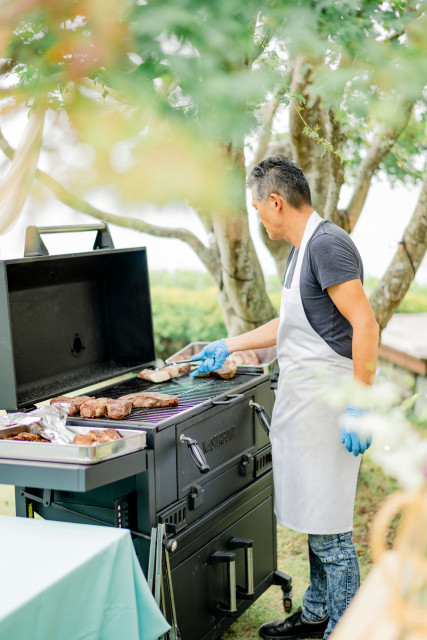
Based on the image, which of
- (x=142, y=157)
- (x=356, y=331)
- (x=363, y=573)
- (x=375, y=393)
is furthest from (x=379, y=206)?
(x=375, y=393)

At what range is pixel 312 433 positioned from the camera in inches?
99.7

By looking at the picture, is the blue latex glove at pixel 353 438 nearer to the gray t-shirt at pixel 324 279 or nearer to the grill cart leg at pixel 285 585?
the gray t-shirt at pixel 324 279

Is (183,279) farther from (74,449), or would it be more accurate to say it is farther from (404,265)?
(74,449)

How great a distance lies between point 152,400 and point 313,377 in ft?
1.98

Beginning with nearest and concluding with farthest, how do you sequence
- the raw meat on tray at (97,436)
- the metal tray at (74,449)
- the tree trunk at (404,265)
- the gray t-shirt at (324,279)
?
the metal tray at (74,449) < the raw meat on tray at (97,436) < the gray t-shirt at (324,279) < the tree trunk at (404,265)

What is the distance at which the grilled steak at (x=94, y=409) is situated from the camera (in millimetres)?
2287

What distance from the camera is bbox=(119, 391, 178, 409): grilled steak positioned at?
2.41m

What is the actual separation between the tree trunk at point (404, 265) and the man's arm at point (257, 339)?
1.49 metres

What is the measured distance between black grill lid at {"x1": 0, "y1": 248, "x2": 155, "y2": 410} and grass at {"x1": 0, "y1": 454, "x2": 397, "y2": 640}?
1234mm

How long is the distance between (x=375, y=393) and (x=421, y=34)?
0.98 metres

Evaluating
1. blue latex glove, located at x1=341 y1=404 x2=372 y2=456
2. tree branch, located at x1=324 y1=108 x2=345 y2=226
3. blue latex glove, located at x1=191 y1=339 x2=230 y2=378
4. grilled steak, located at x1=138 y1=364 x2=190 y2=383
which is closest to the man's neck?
blue latex glove, located at x1=191 y1=339 x2=230 y2=378

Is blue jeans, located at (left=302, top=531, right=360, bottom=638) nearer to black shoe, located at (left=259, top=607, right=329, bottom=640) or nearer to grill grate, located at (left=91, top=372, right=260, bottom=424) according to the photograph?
black shoe, located at (left=259, top=607, right=329, bottom=640)

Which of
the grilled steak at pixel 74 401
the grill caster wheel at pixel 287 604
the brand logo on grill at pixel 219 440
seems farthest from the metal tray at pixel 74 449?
the grill caster wheel at pixel 287 604

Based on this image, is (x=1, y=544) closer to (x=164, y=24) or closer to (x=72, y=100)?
(x=72, y=100)
